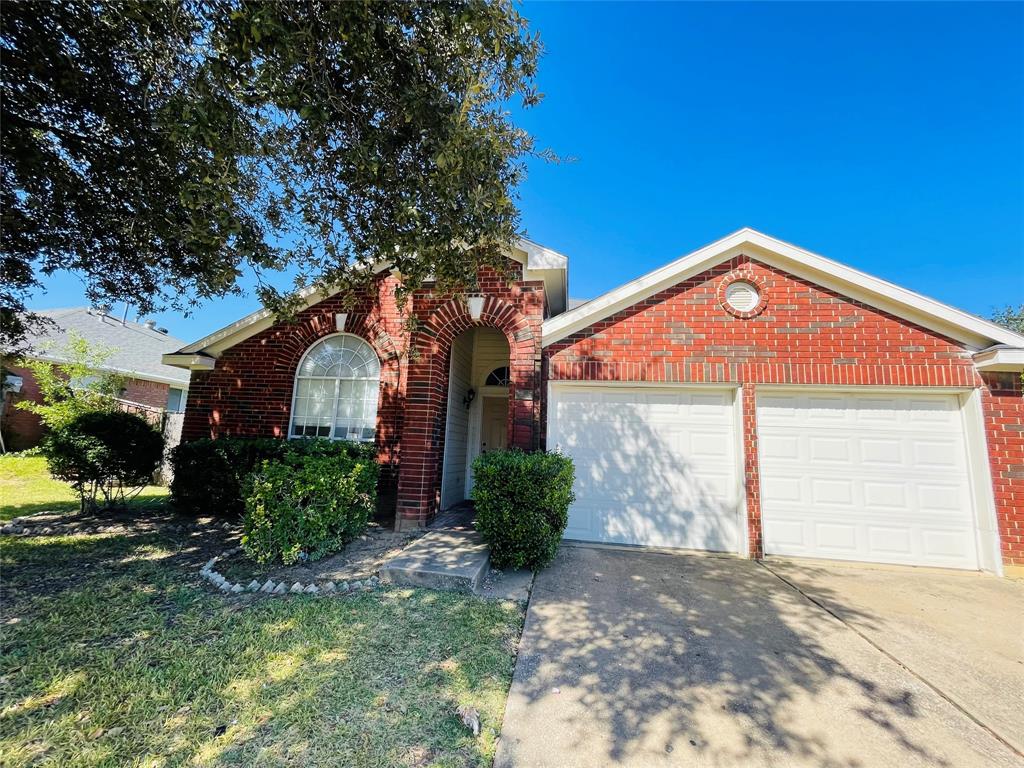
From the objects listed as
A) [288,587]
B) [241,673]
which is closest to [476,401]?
[288,587]

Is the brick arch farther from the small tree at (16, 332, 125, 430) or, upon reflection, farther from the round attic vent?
the small tree at (16, 332, 125, 430)

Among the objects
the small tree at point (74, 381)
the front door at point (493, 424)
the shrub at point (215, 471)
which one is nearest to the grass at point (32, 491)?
the small tree at point (74, 381)

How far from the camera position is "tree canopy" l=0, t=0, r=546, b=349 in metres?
3.82

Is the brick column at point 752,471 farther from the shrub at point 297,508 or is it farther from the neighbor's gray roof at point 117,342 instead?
the neighbor's gray roof at point 117,342

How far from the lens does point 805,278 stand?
6.53 m

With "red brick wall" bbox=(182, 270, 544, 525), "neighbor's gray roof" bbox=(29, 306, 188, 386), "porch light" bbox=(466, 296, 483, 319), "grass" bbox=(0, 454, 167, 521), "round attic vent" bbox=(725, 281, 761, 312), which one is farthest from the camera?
"neighbor's gray roof" bbox=(29, 306, 188, 386)

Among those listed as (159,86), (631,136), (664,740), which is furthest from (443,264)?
(631,136)

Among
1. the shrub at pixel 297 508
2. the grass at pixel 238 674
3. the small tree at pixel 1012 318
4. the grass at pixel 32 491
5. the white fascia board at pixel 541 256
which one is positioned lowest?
the grass at pixel 238 674

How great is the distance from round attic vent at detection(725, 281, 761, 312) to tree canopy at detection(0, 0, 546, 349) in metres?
3.72

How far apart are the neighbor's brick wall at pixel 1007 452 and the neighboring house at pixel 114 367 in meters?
18.5

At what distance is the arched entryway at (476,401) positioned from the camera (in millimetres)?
8773

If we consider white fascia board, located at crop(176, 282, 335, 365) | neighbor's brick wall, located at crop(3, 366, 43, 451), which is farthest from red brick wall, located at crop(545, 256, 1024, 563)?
neighbor's brick wall, located at crop(3, 366, 43, 451)

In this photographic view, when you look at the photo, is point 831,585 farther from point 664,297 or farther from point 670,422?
point 664,297

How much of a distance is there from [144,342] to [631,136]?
22.4 metres
